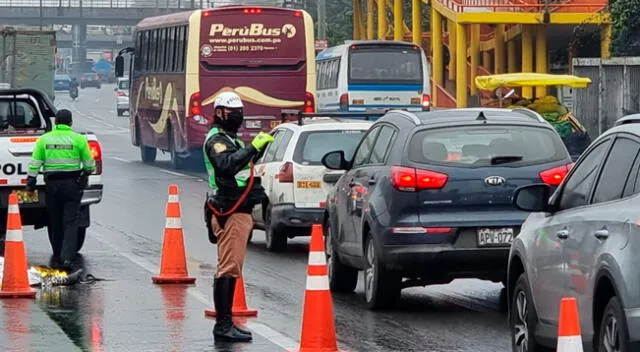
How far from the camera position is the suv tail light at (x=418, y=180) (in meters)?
12.7

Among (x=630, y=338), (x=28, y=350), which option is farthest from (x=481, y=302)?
(x=630, y=338)

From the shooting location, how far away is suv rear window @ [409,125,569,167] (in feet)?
42.3

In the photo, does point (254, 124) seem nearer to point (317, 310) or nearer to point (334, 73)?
point (334, 73)

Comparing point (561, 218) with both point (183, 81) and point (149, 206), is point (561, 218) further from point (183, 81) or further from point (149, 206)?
point (183, 81)

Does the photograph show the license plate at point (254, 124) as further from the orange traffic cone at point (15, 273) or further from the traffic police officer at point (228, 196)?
the traffic police officer at point (228, 196)

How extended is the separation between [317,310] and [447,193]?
2.91 metres

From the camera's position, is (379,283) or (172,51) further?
(172,51)

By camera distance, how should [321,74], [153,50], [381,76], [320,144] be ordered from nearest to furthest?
1. [320,144]
2. [153,50]
3. [381,76]
4. [321,74]

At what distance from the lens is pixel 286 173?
18.1 meters

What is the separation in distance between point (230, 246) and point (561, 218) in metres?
2.82

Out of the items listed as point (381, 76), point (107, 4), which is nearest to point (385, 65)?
point (381, 76)

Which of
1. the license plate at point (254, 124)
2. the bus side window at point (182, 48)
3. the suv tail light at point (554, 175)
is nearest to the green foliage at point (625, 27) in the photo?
the license plate at point (254, 124)

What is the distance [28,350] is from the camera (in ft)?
35.4

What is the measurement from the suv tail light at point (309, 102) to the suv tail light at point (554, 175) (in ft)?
69.0
